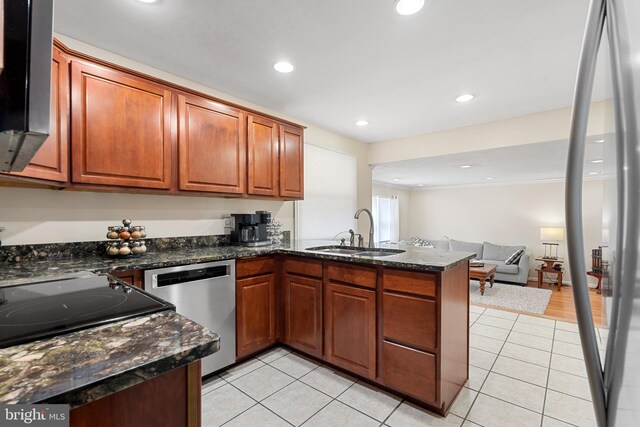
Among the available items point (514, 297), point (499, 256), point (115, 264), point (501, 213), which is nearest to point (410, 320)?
point (115, 264)

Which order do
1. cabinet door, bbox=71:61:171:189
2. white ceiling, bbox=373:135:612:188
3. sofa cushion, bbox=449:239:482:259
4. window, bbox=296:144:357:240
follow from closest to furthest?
cabinet door, bbox=71:61:171:189, white ceiling, bbox=373:135:612:188, window, bbox=296:144:357:240, sofa cushion, bbox=449:239:482:259

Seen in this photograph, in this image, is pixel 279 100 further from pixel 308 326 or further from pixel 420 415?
pixel 420 415

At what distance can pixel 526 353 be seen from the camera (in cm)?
266

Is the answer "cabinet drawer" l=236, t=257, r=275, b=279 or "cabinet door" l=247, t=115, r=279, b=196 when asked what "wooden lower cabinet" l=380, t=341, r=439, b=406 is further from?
"cabinet door" l=247, t=115, r=279, b=196

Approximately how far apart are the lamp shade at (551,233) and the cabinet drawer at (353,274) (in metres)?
5.96

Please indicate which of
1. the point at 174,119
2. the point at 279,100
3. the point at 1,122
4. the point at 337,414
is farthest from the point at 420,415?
the point at 279,100

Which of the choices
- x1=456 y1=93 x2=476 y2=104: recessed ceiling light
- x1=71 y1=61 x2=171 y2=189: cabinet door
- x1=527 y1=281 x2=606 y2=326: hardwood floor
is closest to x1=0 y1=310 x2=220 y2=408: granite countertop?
x1=71 y1=61 x2=171 y2=189: cabinet door

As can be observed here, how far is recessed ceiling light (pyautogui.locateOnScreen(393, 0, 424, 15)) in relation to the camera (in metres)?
1.64

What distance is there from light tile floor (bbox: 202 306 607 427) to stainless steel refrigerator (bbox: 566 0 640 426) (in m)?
1.55

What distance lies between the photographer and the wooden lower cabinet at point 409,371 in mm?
1782

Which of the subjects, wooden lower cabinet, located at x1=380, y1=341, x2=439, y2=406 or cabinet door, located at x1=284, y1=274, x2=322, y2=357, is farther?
cabinet door, located at x1=284, y1=274, x2=322, y2=357

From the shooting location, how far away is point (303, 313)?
2.46 meters

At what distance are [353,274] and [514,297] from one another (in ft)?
13.4

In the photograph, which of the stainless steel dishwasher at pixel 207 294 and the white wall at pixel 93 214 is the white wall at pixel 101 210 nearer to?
the white wall at pixel 93 214
